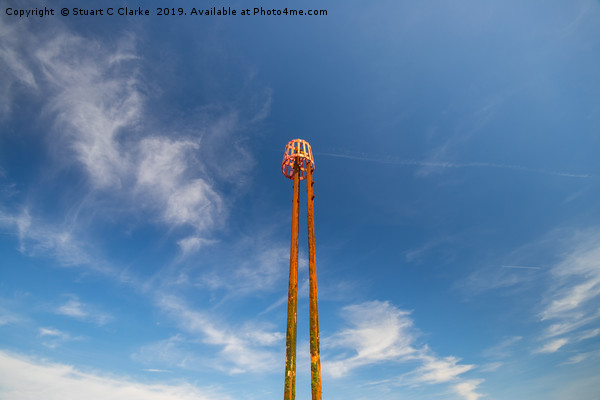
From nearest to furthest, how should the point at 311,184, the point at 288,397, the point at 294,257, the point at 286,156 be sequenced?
the point at 288,397
the point at 294,257
the point at 311,184
the point at 286,156

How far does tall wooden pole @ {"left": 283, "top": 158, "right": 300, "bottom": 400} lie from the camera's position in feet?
36.1

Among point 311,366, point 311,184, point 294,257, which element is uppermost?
point 311,184

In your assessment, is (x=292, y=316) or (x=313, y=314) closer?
(x=313, y=314)

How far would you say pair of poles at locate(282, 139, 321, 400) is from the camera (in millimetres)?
10969

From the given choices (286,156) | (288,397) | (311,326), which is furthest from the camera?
(286,156)

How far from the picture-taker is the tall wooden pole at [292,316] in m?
11.0

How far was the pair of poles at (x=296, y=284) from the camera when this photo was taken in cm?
1097

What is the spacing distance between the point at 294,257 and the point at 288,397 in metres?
5.27

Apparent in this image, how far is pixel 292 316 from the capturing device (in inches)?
483

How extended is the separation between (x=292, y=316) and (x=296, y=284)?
1.31m

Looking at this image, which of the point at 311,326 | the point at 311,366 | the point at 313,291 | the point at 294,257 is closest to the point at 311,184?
the point at 294,257

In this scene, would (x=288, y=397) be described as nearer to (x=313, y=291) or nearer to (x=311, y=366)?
(x=311, y=366)

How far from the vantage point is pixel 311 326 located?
11648 millimetres

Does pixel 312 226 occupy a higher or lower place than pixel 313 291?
higher
